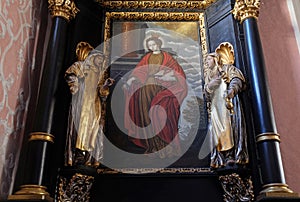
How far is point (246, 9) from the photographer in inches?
128

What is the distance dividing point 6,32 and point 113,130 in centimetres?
111

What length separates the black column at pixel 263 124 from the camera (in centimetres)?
255

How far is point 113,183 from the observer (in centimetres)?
284

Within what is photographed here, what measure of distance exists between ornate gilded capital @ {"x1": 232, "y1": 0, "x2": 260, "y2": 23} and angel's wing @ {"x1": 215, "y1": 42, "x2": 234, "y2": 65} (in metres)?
0.25

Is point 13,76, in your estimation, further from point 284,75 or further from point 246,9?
point 284,75

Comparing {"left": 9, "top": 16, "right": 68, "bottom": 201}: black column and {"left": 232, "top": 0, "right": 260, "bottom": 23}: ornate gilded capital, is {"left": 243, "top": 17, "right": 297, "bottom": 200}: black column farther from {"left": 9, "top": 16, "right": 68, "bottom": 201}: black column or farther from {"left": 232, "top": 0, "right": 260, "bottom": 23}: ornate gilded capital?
{"left": 9, "top": 16, "right": 68, "bottom": 201}: black column

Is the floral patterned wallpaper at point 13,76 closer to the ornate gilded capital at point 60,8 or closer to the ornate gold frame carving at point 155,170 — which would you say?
the ornate gilded capital at point 60,8

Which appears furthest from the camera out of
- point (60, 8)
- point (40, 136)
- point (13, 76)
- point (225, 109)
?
point (60, 8)

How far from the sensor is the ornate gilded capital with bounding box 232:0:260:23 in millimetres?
3246

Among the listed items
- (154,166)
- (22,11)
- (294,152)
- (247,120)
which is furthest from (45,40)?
(294,152)

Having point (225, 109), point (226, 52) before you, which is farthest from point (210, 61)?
point (225, 109)

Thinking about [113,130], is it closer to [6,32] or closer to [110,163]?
[110,163]

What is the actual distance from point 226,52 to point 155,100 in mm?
748

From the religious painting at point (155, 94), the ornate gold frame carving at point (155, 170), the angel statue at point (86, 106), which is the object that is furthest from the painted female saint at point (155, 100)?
the angel statue at point (86, 106)
